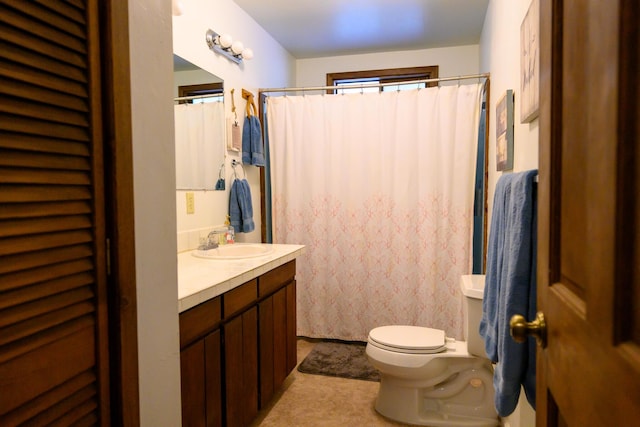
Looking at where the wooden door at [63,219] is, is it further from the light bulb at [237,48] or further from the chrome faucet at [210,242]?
the light bulb at [237,48]

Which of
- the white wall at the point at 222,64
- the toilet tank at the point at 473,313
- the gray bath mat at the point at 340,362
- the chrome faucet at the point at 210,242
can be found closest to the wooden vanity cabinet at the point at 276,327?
the gray bath mat at the point at 340,362

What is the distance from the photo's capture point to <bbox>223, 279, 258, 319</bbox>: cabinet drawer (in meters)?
1.65

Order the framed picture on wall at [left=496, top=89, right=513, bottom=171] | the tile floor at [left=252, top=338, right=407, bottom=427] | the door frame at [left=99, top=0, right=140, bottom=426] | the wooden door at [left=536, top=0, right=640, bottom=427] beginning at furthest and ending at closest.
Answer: the tile floor at [left=252, top=338, right=407, bottom=427] < the framed picture on wall at [left=496, top=89, right=513, bottom=171] < the door frame at [left=99, top=0, right=140, bottom=426] < the wooden door at [left=536, top=0, right=640, bottom=427]

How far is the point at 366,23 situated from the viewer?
10.3ft

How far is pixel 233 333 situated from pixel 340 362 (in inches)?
52.0

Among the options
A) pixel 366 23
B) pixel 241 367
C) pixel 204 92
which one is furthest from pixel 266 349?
pixel 366 23

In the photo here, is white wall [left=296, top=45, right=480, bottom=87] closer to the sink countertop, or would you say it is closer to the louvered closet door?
the sink countertop

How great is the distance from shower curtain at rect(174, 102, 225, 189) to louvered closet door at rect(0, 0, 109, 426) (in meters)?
1.55

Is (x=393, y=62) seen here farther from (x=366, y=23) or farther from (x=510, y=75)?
(x=510, y=75)

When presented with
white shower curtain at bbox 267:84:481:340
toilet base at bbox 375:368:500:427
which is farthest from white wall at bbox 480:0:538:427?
white shower curtain at bbox 267:84:481:340

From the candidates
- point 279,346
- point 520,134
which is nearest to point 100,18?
point 520,134

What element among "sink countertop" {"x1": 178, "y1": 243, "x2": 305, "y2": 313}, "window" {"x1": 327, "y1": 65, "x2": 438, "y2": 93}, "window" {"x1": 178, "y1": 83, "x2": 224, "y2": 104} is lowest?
"sink countertop" {"x1": 178, "y1": 243, "x2": 305, "y2": 313}

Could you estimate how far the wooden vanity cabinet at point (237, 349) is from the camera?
4.74 feet

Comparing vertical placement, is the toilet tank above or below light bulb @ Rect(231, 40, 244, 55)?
below
